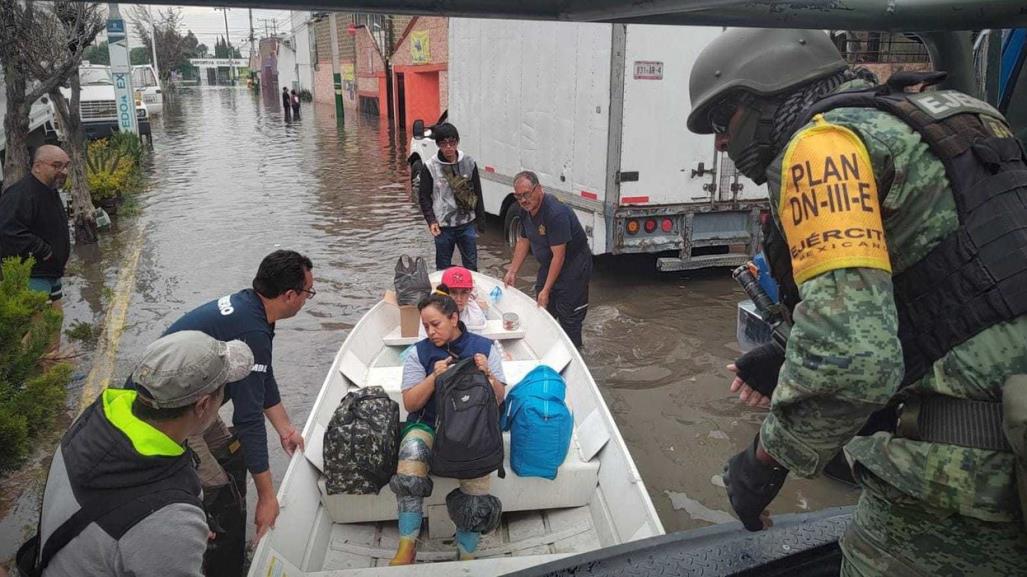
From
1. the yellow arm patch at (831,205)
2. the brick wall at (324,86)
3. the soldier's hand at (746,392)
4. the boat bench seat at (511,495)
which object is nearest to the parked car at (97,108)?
the boat bench seat at (511,495)

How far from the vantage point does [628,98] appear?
7.48 m

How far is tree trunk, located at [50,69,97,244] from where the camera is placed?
1005cm

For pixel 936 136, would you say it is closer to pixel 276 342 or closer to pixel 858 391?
pixel 858 391

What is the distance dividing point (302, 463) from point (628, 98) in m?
5.47

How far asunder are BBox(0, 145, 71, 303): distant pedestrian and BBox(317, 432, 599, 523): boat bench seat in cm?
361

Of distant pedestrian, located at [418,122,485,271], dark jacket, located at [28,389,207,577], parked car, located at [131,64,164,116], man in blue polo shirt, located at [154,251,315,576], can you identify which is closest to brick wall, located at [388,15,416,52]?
parked car, located at [131,64,164,116]

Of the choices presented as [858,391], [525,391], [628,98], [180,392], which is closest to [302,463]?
[525,391]

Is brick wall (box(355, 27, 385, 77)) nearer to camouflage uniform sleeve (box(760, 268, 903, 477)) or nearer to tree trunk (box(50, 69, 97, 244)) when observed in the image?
tree trunk (box(50, 69, 97, 244))

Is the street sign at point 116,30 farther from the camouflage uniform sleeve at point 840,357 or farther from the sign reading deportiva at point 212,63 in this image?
the sign reading deportiva at point 212,63

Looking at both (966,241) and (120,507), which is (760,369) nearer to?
(966,241)

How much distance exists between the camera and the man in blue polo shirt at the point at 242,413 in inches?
119

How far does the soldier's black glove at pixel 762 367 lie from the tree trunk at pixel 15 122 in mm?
9125

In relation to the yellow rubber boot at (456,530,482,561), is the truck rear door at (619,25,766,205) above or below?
above

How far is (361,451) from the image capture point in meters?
3.49
